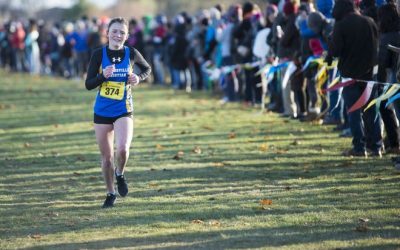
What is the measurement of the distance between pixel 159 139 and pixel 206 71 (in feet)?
36.8

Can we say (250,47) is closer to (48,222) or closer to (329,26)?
(329,26)

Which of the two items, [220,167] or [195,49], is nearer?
[220,167]

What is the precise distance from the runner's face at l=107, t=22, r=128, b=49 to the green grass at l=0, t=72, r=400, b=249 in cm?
177

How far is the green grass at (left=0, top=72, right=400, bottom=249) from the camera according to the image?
9062mm

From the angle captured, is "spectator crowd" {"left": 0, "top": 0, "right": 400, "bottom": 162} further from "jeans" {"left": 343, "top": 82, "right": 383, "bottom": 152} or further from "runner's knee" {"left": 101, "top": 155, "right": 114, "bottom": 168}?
"runner's knee" {"left": 101, "top": 155, "right": 114, "bottom": 168}

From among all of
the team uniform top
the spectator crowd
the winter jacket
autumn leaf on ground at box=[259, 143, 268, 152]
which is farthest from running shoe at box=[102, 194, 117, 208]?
autumn leaf on ground at box=[259, 143, 268, 152]

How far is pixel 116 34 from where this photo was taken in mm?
10750

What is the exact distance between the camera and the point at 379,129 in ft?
45.4

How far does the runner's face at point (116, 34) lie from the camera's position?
35.2 ft

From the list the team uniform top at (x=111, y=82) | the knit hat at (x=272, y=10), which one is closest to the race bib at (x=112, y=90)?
the team uniform top at (x=111, y=82)

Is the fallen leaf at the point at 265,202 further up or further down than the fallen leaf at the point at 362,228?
further down

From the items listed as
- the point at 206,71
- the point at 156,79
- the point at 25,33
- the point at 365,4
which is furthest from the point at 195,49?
the point at 25,33

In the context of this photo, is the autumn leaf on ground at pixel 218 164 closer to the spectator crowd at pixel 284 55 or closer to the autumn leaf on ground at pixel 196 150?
the autumn leaf on ground at pixel 196 150

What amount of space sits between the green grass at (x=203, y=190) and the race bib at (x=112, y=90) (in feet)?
3.96
